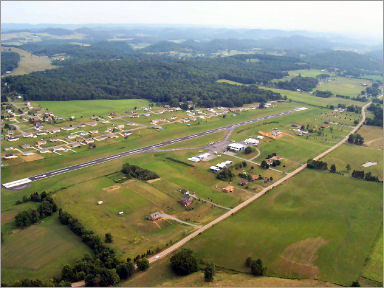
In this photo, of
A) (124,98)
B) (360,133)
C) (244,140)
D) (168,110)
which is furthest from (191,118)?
(360,133)

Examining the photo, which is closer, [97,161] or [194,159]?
[97,161]

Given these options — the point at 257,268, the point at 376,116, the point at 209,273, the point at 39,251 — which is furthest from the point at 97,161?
the point at 376,116

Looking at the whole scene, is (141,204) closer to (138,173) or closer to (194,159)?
(138,173)

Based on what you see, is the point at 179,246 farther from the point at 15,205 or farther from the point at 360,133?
the point at 360,133

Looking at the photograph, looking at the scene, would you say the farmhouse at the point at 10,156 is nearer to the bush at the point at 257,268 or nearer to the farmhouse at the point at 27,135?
the farmhouse at the point at 27,135

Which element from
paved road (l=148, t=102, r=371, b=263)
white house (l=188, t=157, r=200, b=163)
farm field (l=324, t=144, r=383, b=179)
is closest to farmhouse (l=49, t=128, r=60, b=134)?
white house (l=188, t=157, r=200, b=163)

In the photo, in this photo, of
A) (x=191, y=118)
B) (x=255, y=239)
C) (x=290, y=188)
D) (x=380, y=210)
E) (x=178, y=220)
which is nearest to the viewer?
(x=255, y=239)

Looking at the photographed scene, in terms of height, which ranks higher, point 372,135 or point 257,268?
point 372,135
